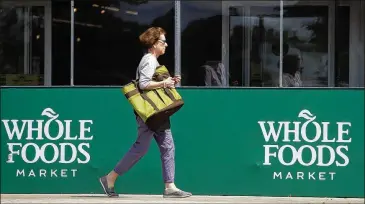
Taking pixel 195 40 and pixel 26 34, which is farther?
pixel 26 34

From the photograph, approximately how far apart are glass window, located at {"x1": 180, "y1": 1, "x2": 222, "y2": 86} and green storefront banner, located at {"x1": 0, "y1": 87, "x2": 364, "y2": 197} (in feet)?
18.6

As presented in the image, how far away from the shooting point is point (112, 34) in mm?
14312

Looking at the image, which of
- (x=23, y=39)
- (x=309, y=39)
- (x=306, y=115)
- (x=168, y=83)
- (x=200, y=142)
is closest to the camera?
(x=168, y=83)

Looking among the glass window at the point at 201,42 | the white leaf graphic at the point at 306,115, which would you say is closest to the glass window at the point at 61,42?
the glass window at the point at 201,42

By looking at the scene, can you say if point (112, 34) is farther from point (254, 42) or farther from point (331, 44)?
point (331, 44)

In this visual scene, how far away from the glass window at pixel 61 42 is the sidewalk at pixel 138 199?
20.9 feet

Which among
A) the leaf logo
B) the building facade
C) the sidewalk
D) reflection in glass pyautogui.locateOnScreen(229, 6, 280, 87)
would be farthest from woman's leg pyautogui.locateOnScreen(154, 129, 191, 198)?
reflection in glass pyautogui.locateOnScreen(229, 6, 280, 87)

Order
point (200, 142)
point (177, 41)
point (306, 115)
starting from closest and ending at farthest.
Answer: point (306, 115), point (200, 142), point (177, 41)

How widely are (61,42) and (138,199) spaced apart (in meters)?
7.06

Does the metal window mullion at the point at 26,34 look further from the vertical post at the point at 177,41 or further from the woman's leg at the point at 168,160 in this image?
the woman's leg at the point at 168,160

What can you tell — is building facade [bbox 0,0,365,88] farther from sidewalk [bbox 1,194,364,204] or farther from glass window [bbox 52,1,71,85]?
sidewalk [bbox 1,194,364,204]

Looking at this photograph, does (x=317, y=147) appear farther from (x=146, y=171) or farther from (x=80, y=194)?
(x=80, y=194)

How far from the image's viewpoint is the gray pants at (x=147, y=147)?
7684 mm

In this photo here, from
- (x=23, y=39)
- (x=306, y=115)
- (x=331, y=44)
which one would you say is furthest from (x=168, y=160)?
(x=23, y=39)
